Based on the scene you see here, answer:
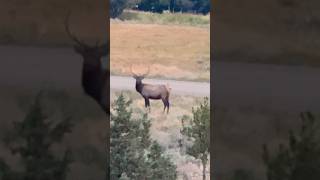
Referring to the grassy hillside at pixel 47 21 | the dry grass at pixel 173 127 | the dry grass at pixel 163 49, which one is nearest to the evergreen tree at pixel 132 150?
the dry grass at pixel 173 127

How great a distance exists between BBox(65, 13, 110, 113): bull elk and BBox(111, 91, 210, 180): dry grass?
0.17 ft

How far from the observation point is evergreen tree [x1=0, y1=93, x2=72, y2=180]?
2543 mm

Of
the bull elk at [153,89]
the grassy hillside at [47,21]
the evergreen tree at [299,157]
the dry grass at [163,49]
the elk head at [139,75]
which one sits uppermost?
the grassy hillside at [47,21]

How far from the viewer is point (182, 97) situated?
241 cm

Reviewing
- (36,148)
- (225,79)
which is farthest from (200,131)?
(36,148)

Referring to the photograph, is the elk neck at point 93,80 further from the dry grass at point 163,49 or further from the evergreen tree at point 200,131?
the evergreen tree at point 200,131

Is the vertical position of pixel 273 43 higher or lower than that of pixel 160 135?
higher

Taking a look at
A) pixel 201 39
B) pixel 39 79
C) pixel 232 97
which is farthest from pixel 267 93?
pixel 39 79

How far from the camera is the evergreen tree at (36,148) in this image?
2543mm

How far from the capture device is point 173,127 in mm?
2428

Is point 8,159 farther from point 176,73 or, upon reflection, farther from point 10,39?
point 176,73

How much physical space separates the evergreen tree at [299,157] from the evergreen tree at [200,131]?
0.21m

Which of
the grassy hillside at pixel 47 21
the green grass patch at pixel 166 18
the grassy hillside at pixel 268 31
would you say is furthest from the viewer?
the grassy hillside at pixel 47 21

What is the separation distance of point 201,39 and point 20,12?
0.64 metres
